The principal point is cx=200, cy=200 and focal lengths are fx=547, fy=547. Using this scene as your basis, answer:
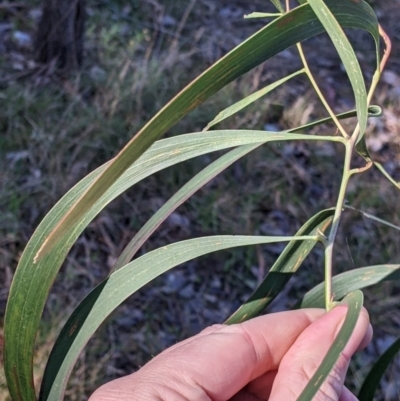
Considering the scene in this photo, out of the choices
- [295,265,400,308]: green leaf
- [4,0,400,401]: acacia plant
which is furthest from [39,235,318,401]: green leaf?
[295,265,400,308]: green leaf

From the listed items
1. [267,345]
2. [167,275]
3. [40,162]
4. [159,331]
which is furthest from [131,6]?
[267,345]

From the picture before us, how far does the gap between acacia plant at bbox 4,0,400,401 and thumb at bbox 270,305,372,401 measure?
0.11 ft

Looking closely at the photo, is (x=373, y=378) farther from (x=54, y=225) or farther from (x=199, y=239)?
(x=54, y=225)

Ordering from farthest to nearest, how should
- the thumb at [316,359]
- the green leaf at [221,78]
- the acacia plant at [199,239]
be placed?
the thumb at [316,359] → the acacia plant at [199,239] → the green leaf at [221,78]

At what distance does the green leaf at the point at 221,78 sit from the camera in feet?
1.25

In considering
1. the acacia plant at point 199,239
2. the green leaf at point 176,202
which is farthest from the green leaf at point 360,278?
the green leaf at point 176,202

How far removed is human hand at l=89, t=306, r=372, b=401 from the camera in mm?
657

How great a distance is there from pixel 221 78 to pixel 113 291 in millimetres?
268

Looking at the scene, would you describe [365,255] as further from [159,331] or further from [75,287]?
[75,287]

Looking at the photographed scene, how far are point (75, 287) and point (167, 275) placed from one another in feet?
0.85

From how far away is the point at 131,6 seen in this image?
224cm

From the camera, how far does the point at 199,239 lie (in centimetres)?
60

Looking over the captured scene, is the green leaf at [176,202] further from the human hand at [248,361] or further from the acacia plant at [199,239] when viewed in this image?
the human hand at [248,361]

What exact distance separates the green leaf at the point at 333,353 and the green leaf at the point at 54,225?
183 millimetres
